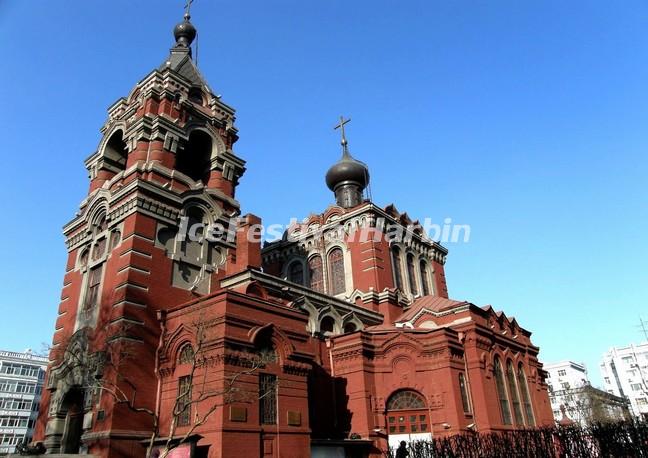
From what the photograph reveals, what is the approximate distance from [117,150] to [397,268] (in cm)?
1767

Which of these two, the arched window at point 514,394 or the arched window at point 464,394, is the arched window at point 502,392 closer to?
the arched window at point 514,394

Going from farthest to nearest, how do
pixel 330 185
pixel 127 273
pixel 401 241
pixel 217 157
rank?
1. pixel 330 185
2. pixel 401 241
3. pixel 217 157
4. pixel 127 273

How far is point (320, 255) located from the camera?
3350cm

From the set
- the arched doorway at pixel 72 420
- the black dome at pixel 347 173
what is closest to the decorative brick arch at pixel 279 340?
the arched doorway at pixel 72 420

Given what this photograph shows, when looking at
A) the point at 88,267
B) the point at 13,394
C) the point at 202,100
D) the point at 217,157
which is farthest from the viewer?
the point at 13,394

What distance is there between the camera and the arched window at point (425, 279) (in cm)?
3422

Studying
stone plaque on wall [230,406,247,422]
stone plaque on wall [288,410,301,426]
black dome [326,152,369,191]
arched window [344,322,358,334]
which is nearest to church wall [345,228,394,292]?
arched window [344,322,358,334]

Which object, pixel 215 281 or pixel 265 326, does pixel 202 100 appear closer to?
pixel 215 281

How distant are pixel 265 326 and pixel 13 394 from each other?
5789cm

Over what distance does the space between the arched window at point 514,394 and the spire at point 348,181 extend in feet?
47.0

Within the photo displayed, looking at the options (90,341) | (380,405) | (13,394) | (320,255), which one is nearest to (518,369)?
(380,405)

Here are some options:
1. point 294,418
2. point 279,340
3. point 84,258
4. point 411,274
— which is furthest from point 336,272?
point 294,418

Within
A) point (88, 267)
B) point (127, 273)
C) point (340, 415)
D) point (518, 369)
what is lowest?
point (340, 415)

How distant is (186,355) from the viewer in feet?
59.8
